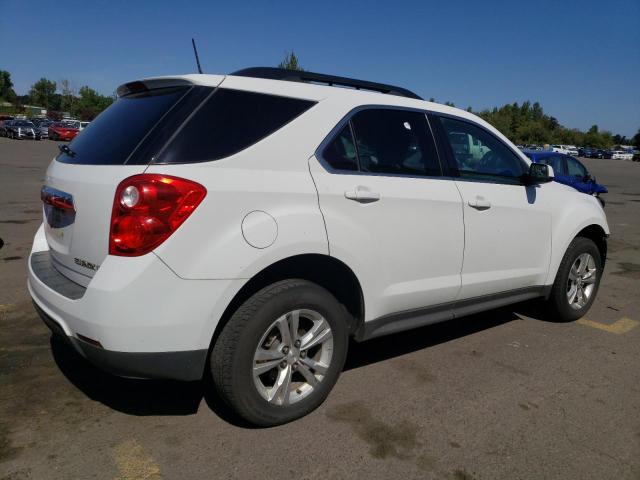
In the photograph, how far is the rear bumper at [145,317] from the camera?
2275 mm

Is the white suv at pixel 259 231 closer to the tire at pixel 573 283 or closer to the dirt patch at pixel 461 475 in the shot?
the dirt patch at pixel 461 475

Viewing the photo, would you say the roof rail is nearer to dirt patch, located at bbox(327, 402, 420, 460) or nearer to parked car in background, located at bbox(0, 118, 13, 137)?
dirt patch, located at bbox(327, 402, 420, 460)

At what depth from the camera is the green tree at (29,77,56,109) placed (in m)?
108

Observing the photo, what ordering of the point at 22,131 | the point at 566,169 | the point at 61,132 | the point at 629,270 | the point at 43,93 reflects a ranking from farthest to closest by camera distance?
the point at 43,93 → the point at 61,132 → the point at 22,131 → the point at 566,169 → the point at 629,270

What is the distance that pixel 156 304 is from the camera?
7.51 ft

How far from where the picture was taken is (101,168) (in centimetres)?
255

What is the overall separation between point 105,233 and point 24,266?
405 centimetres

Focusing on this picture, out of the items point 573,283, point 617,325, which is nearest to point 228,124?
point 573,283

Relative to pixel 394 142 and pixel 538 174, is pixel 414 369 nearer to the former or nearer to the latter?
pixel 394 142

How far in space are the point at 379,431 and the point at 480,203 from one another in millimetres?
1715

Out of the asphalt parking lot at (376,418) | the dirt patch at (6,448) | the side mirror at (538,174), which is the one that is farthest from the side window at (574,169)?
the dirt patch at (6,448)

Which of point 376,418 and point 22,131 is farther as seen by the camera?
point 22,131

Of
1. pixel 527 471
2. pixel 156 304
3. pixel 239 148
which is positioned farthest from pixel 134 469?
pixel 527 471

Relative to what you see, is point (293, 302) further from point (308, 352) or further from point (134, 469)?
point (134, 469)
